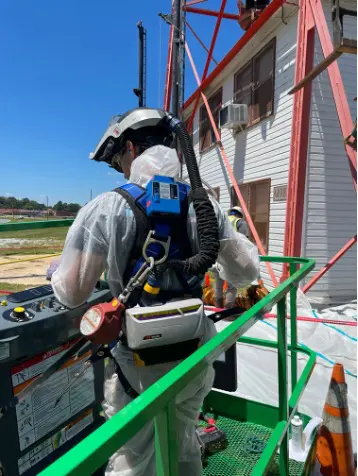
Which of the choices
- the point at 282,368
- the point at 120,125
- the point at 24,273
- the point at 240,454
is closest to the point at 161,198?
the point at 120,125

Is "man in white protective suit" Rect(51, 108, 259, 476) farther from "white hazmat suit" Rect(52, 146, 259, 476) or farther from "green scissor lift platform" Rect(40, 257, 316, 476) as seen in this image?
"green scissor lift platform" Rect(40, 257, 316, 476)

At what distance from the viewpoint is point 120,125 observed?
180 cm

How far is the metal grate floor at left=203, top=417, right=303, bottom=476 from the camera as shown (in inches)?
94.2

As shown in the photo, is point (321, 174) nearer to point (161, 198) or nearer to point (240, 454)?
point (240, 454)

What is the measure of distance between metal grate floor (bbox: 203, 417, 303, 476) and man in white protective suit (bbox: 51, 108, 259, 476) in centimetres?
80

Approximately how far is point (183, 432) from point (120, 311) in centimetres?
69

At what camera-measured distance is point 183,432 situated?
5.48 feet

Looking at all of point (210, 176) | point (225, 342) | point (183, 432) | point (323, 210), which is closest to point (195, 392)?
point (183, 432)

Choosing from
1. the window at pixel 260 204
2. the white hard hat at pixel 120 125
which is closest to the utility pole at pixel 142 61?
the window at pixel 260 204

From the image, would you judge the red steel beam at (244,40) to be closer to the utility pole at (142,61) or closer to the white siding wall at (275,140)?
the white siding wall at (275,140)

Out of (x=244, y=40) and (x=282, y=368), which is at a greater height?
(x=244, y=40)

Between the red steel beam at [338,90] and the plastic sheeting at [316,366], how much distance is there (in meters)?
2.27

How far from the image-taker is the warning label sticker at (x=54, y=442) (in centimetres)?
174

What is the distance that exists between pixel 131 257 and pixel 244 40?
356 inches
